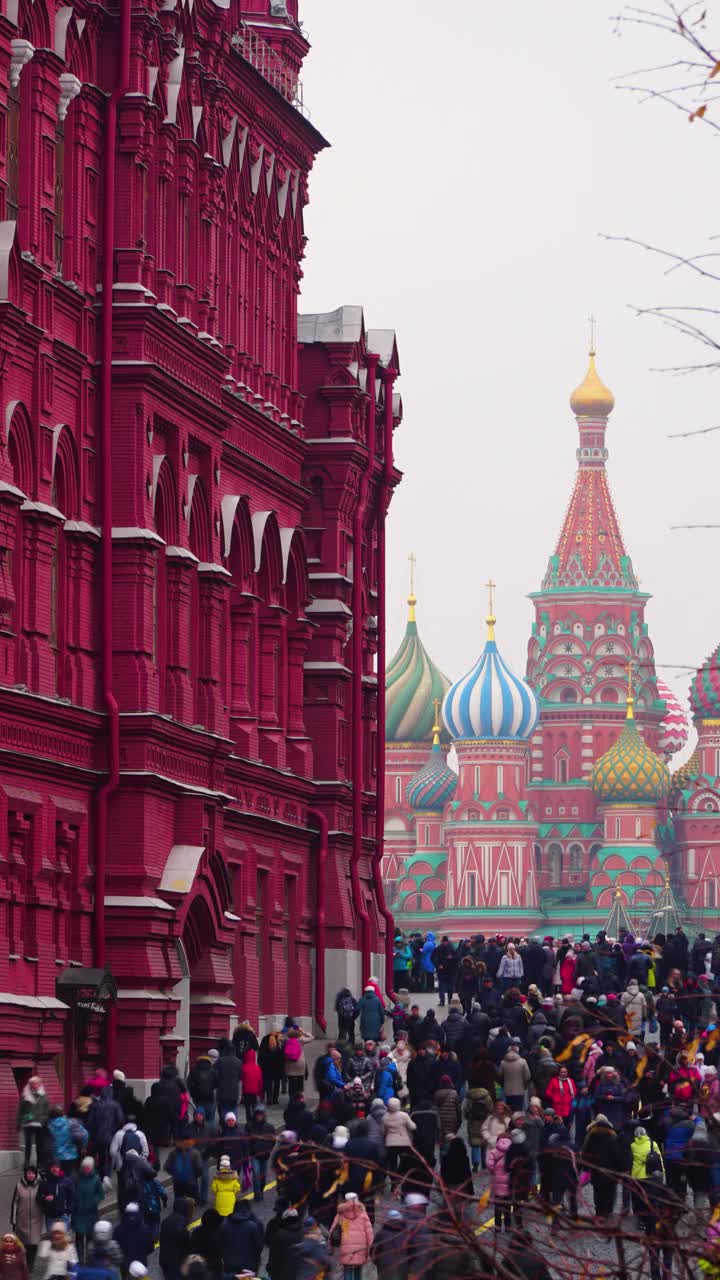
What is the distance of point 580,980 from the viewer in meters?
42.5

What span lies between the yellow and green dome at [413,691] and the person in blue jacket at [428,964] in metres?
122

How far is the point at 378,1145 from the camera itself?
2362cm

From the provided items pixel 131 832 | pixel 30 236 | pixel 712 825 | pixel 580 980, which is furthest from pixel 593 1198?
pixel 712 825

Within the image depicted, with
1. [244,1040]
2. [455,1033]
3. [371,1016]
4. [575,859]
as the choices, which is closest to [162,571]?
[244,1040]

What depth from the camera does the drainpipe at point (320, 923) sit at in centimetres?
4516

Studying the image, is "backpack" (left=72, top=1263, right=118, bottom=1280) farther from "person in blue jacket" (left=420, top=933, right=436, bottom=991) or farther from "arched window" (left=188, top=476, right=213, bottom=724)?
"person in blue jacket" (left=420, top=933, right=436, bottom=991)

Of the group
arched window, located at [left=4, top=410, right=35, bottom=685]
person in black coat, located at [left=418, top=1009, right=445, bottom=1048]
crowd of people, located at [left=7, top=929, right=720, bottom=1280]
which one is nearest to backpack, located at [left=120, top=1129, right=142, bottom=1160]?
crowd of people, located at [left=7, top=929, right=720, bottom=1280]

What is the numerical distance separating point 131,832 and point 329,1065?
15.8 feet

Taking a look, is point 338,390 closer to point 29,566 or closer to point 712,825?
point 29,566

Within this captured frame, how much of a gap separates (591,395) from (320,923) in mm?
139793

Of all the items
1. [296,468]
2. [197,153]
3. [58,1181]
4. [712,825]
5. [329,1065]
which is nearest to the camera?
[58,1181]

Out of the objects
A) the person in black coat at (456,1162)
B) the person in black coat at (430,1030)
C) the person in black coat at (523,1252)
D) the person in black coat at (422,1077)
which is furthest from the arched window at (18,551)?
the person in black coat at (523,1252)

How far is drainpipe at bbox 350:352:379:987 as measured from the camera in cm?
4712

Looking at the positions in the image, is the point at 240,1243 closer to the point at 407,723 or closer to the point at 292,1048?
the point at 292,1048
